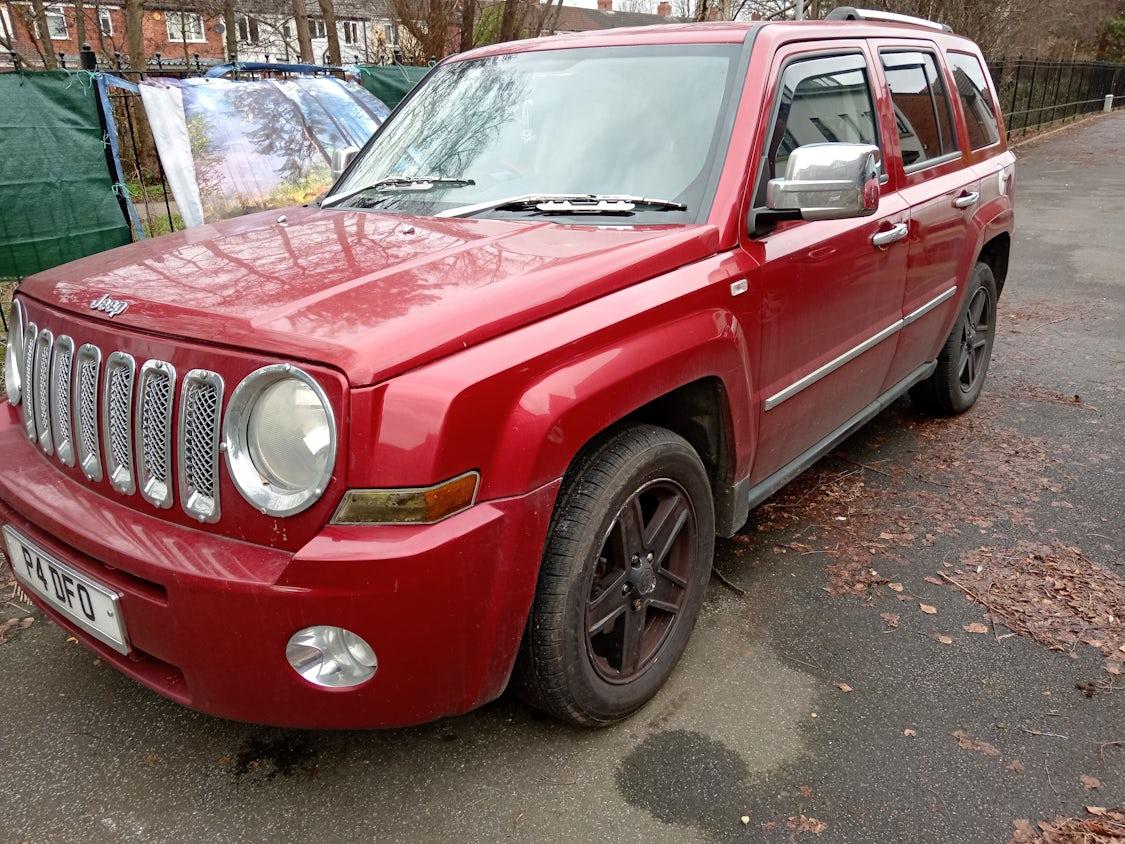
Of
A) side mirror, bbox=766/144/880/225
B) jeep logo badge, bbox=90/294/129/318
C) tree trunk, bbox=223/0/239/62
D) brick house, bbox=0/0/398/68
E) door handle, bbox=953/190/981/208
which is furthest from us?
brick house, bbox=0/0/398/68

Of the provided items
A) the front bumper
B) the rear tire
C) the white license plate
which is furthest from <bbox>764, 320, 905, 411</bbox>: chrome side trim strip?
the white license plate

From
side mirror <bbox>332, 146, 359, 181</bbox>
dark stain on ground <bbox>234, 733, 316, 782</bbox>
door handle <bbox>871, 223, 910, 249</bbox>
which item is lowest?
dark stain on ground <bbox>234, 733, 316, 782</bbox>

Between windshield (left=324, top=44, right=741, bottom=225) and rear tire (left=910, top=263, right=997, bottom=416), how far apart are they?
94.2 inches

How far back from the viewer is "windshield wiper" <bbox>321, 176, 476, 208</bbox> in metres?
3.04

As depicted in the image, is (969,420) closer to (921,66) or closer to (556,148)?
(921,66)

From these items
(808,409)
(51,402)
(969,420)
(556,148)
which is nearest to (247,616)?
(51,402)

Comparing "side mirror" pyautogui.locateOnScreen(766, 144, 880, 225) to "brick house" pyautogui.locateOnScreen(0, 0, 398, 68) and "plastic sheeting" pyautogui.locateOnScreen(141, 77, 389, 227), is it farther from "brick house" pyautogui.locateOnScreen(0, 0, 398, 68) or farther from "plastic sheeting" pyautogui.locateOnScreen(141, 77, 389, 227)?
"brick house" pyautogui.locateOnScreen(0, 0, 398, 68)

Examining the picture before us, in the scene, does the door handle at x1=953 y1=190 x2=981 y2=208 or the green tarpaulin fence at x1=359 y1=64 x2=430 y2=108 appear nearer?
the door handle at x1=953 y1=190 x2=981 y2=208

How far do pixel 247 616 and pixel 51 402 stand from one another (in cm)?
98

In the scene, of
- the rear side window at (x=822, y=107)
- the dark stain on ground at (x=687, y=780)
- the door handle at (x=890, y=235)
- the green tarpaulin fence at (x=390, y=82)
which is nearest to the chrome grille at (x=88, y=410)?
the dark stain on ground at (x=687, y=780)

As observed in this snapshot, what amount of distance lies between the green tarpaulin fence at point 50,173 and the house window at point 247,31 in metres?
32.6

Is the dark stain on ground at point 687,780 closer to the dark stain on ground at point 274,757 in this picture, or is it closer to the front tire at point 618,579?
the front tire at point 618,579

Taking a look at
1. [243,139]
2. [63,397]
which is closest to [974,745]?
[63,397]

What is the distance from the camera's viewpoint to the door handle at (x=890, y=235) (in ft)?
11.0
